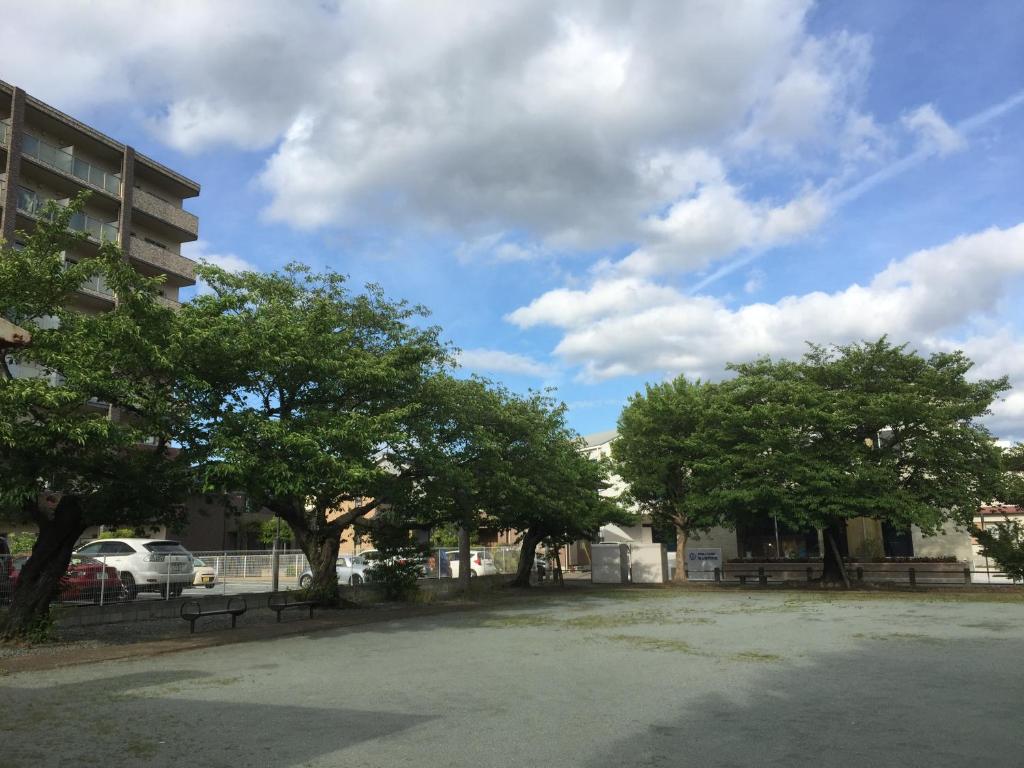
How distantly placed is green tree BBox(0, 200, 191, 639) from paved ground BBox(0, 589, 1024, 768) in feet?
8.66

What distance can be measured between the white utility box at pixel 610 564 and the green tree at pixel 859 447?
22.9 feet

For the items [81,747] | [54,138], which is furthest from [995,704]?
[54,138]

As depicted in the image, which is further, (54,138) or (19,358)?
(54,138)

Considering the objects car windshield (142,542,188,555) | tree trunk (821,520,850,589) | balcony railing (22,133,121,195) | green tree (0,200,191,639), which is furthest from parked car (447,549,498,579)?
balcony railing (22,133,121,195)

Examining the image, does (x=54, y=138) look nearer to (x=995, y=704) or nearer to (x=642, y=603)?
(x=642, y=603)

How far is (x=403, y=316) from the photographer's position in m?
19.8

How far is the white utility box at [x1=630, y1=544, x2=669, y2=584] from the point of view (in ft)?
115

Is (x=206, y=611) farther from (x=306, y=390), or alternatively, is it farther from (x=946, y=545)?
(x=946, y=545)

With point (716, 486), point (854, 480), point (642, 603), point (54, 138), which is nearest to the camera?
point (642, 603)

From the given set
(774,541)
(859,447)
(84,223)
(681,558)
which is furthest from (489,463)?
(84,223)

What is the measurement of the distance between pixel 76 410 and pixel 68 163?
2898 cm

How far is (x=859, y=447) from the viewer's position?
2778 cm

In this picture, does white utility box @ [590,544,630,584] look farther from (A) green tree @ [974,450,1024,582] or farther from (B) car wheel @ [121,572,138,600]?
(B) car wheel @ [121,572,138,600]

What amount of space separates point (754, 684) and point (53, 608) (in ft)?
43.3
